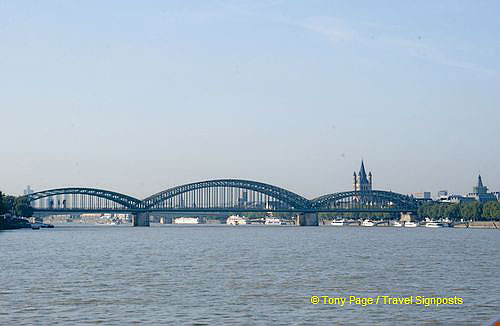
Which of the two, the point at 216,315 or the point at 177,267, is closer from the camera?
the point at 216,315

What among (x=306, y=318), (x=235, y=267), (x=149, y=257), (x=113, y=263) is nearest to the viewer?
(x=306, y=318)

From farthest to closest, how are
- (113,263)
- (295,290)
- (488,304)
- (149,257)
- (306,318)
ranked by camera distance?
(149,257)
(113,263)
(295,290)
(488,304)
(306,318)

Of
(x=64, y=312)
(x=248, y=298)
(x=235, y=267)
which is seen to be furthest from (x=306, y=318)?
(x=235, y=267)

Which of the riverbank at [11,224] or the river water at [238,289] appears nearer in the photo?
the river water at [238,289]

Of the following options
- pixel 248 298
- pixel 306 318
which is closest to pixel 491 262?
pixel 248 298

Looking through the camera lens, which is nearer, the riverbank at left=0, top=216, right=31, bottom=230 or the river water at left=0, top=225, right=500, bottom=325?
the river water at left=0, top=225, right=500, bottom=325

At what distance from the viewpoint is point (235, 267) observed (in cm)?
5700

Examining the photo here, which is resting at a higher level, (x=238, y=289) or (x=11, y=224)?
(x=11, y=224)

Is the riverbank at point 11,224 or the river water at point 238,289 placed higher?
the riverbank at point 11,224

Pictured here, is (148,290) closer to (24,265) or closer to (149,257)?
(24,265)

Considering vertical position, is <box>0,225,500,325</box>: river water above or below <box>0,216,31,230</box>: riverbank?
below

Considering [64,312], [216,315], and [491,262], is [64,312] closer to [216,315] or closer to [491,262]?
[216,315]

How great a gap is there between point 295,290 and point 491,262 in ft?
87.9

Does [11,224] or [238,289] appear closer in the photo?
[238,289]
